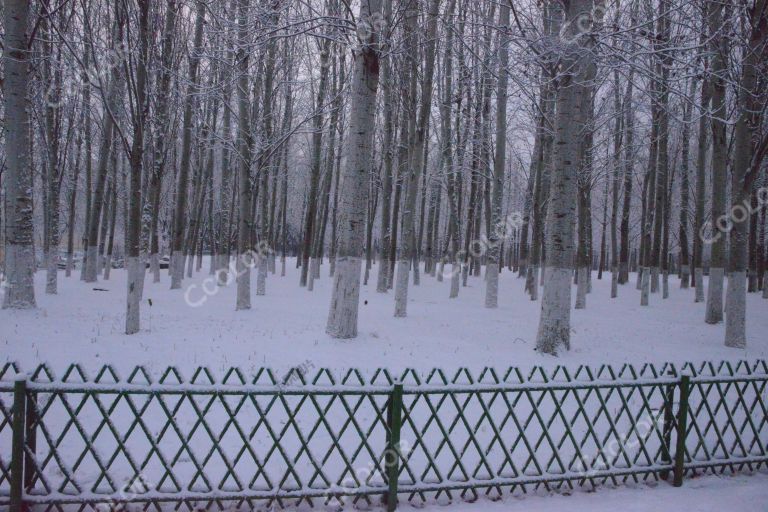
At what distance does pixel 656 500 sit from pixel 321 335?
5702 millimetres

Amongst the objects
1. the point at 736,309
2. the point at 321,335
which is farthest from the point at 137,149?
the point at 736,309

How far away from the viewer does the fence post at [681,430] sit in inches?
171

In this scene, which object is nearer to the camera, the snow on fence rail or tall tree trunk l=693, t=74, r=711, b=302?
the snow on fence rail

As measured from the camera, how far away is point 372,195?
27.6m

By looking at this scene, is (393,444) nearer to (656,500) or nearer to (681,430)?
(656,500)

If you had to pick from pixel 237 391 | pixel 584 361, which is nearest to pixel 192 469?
pixel 237 391

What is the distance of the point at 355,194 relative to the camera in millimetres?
8188

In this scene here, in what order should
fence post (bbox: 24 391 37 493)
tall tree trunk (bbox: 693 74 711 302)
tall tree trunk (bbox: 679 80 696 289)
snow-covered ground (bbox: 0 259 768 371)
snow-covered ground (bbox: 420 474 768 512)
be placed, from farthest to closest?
tall tree trunk (bbox: 679 80 696 289), tall tree trunk (bbox: 693 74 711 302), snow-covered ground (bbox: 0 259 768 371), snow-covered ground (bbox: 420 474 768 512), fence post (bbox: 24 391 37 493)

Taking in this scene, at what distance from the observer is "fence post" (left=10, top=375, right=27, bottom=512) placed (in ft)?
10.3

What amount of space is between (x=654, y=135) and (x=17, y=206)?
70.3 feet

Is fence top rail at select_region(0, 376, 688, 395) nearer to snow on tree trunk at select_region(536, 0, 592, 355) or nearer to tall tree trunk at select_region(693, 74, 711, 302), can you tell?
snow on tree trunk at select_region(536, 0, 592, 355)

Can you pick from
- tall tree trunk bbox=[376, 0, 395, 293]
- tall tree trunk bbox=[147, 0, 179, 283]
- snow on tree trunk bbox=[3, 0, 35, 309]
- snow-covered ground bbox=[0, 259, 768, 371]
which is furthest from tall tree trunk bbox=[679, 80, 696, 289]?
snow on tree trunk bbox=[3, 0, 35, 309]

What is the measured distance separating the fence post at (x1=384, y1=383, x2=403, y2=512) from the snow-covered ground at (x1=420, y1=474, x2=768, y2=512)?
0.64ft

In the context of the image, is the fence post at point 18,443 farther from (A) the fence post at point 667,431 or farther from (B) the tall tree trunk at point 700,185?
(B) the tall tree trunk at point 700,185
